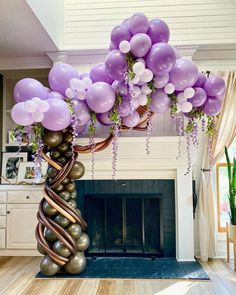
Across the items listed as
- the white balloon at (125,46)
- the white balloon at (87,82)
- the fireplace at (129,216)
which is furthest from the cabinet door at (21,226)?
the white balloon at (125,46)

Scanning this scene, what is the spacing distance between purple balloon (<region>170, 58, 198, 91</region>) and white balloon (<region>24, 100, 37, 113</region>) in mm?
1319

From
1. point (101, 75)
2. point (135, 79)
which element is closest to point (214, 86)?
point (135, 79)

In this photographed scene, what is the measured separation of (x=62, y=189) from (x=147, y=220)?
138 cm

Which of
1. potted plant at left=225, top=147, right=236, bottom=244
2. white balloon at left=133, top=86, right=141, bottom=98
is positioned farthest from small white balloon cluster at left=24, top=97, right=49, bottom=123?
potted plant at left=225, top=147, right=236, bottom=244

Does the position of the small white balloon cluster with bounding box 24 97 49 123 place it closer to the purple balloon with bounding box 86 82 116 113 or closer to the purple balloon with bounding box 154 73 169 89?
the purple balloon with bounding box 86 82 116 113

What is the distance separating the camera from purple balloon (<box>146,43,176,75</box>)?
104 inches

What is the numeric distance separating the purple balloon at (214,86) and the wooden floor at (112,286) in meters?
1.97

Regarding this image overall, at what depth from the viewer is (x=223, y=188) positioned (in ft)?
13.9

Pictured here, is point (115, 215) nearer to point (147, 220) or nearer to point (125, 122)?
point (147, 220)

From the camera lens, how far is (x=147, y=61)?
272 cm

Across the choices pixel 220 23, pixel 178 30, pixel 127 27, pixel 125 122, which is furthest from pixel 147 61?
pixel 220 23

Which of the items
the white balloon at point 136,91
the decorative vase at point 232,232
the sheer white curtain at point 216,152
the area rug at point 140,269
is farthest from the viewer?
the sheer white curtain at point 216,152

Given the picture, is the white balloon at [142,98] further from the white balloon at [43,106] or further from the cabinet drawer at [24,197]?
the cabinet drawer at [24,197]

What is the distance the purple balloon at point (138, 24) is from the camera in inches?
106
